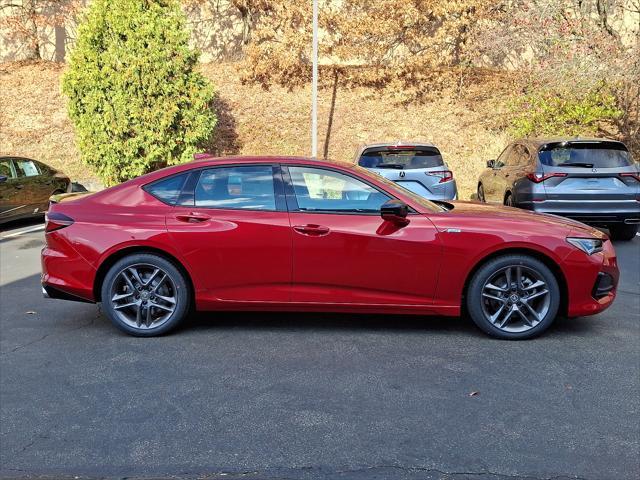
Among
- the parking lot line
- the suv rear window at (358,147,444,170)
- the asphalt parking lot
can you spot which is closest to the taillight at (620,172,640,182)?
the suv rear window at (358,147,444,170)

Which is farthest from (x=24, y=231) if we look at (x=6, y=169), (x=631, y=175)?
(x=631, y=175)

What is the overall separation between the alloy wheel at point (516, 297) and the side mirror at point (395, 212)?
857mm

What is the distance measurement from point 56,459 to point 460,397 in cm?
239

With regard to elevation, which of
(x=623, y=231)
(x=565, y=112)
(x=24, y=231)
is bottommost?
(x=24, y=231)

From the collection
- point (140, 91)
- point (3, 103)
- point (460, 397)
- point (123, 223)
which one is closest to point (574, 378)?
point (460, 397)

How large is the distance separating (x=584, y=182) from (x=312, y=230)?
5.87 metres

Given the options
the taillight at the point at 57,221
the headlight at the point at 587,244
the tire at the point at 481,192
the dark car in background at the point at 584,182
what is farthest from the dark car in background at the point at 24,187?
the headlight at the point at 587,244

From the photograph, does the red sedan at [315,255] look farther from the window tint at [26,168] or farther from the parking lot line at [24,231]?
the window tint at [26,168]

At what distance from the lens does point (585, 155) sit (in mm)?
9852

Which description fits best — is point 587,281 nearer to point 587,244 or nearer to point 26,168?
point 587,244

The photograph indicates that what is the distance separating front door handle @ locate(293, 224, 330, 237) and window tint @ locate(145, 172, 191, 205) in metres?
1.07

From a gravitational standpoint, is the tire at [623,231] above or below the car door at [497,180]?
below

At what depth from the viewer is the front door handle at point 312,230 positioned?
5.39 meters

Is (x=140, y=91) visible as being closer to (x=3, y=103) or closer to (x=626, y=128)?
(x=3, y=103)
